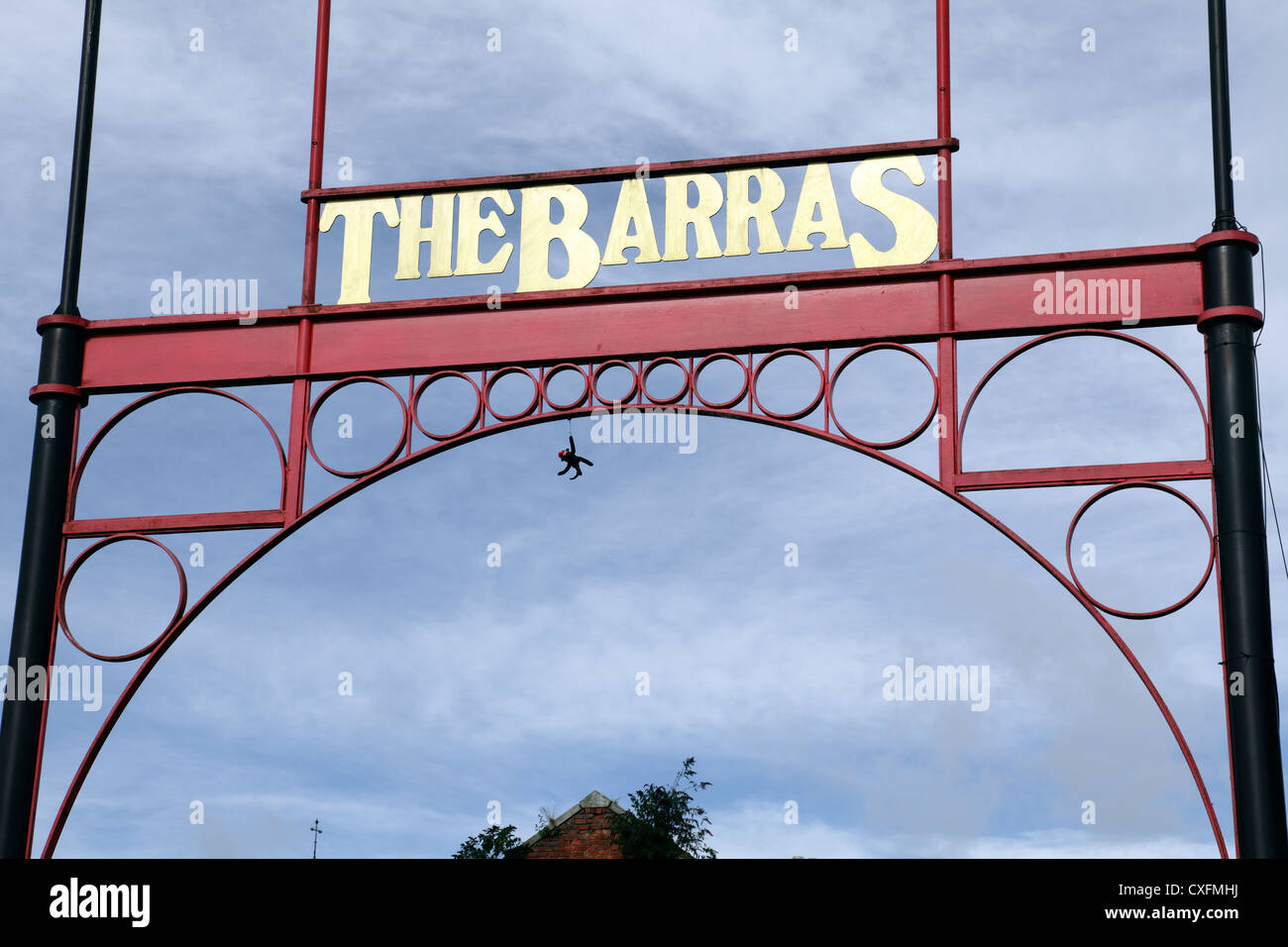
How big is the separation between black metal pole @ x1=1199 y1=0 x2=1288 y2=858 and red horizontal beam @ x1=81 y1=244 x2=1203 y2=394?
0.22m

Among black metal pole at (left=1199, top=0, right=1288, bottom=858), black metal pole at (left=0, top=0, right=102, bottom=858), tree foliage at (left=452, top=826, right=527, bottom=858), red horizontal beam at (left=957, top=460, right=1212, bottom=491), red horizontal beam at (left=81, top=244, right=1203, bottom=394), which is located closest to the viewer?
black metal pole at (left=1199, top=0, right=1288, bottom=858)

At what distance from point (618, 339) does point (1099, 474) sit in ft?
9.60

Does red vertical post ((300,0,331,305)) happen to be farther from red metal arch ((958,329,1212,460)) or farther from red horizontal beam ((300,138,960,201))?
red metal arch ((958,329,1212,460))

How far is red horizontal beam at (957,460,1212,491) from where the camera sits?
916 cm

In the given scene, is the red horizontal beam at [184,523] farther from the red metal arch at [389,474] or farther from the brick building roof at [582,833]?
the brick building roof at [582,833]

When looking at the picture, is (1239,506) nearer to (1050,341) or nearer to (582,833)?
(1050,341)

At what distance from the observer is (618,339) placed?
10188mm

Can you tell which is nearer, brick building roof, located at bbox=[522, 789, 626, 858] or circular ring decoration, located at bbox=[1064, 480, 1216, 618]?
circular ring decoration, located at bbox=[1064, 480, 1216, 618]

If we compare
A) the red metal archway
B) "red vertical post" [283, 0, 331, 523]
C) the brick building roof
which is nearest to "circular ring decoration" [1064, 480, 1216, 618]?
the red metal archway

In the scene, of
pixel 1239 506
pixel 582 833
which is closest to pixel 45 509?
pixel 1239 506

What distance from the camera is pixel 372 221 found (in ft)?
35.2
